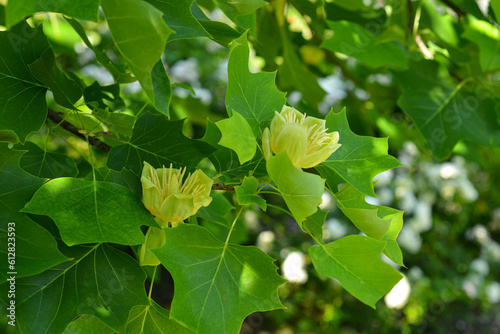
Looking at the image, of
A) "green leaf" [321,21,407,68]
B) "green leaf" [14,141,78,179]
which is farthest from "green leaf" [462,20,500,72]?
"green leaf" [14,141,78,179]

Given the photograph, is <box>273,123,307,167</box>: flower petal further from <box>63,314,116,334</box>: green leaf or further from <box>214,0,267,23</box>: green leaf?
<box>63,314,116,334</box>: green leaf

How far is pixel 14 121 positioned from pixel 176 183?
18cm

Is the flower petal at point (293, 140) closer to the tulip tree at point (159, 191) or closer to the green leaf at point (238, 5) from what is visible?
the tulip tree at point (159, 191)

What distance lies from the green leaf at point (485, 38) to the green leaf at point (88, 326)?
758 mm

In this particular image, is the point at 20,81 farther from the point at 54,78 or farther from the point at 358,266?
the point at 358,266

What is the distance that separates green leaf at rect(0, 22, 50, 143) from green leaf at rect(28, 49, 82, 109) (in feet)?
0.06

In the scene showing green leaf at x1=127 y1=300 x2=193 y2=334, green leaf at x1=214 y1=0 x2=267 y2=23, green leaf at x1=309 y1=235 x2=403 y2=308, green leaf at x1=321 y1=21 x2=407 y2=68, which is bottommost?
green leaf at x1=127 y1=300 x2=193 y2=334

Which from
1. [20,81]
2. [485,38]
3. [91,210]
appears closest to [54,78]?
[20,81]

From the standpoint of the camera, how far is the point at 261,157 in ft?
1.52

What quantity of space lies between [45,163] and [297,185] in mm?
307

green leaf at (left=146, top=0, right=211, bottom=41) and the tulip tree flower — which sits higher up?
green leaf at (left=146, top=0, right=211, bottom=41)

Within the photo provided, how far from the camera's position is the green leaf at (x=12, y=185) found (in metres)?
0.39

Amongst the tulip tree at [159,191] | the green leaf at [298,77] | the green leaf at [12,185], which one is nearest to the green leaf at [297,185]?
the tulip tree at [159,191]

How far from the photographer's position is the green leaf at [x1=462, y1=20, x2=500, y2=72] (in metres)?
0.81
